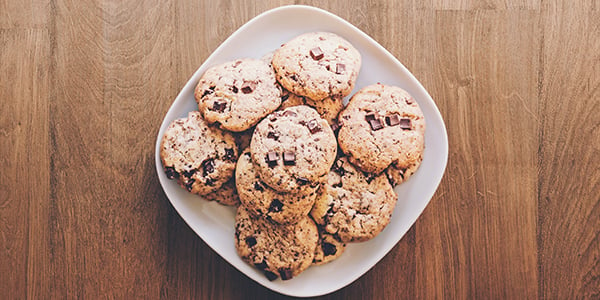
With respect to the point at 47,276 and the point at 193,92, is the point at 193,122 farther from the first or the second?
the point at 47,276

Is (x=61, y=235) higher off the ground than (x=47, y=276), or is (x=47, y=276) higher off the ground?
(x=61, y=235)

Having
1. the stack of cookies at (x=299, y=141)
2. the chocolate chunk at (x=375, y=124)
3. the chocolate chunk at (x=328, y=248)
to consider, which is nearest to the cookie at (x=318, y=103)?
the stack of cookies at (x=299, y=141)

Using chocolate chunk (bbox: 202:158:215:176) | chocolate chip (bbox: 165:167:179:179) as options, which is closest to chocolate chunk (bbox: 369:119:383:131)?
chocolate chunk (bbox: 202:158:215:176)

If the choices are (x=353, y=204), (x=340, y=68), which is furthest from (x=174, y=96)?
(x=353, y=204)

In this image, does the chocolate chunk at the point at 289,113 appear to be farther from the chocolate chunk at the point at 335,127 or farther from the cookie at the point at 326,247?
the cookie at the point at 326,247

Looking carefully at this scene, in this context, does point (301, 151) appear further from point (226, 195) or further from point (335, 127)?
point (226, 195)

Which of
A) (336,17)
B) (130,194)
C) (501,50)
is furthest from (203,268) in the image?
(501,50)

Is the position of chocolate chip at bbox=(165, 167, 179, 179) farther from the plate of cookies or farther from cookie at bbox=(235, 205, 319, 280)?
cookie at bbox=(235, 205, 319, 280)

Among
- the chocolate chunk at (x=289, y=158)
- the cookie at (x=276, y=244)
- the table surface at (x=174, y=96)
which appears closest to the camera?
the chocolate chunk at (x=289, y=158)
